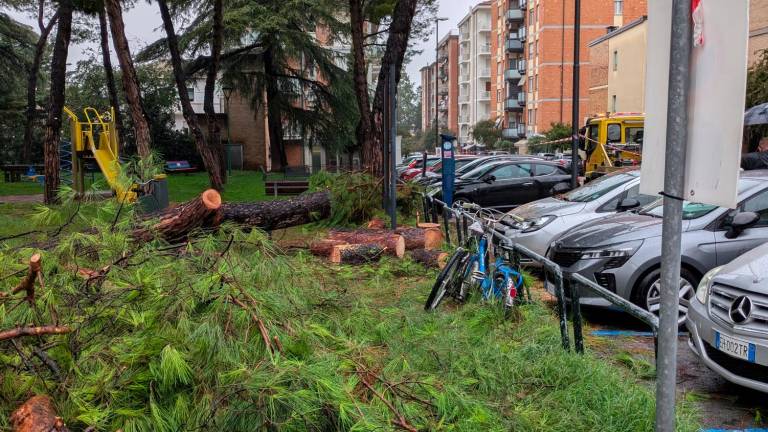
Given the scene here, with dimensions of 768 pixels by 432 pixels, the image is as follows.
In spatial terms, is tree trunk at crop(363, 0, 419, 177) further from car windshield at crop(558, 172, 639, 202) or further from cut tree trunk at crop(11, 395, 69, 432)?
cut tree trunk at crop(11, 395, 69, 432)

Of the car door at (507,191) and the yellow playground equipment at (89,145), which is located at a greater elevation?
the yellow playground equipment at (89,145)

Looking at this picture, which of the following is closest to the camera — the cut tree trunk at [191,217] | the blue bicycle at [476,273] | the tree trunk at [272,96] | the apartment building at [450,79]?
the blue bicycle at [476,273]

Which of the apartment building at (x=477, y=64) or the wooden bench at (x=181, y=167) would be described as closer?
the wooden bench at (x=181, y=167)

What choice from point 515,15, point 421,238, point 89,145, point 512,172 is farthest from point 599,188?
point 515,15

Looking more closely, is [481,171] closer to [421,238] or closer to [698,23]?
[421,238]

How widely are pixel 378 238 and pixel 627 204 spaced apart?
356 cm

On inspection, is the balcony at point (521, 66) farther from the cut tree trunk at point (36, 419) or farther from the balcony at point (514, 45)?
the cut tree trunk at point (36, 419)

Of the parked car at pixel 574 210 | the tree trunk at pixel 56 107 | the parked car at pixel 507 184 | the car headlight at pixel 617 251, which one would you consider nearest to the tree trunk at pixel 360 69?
the parked car at pixel 507 184

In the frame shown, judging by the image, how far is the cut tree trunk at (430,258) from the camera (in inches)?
381

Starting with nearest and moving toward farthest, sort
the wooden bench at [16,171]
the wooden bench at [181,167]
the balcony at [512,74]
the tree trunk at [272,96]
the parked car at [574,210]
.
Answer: the parked car at [574,210] → the wooden bench at [16,171] → the tree trunk at [272,96] → the wooden bench at [181,167] → the balcony at [512,74]

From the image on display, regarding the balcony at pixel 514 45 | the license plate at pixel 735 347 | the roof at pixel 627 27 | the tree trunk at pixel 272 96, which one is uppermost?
the balcony at pixel 514 45

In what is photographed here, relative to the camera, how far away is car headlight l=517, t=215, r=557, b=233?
1012 cm

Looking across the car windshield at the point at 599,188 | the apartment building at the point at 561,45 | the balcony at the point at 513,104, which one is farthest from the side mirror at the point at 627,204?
the balcony at the point at 513,104

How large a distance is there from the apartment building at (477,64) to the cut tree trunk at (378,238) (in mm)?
75236
